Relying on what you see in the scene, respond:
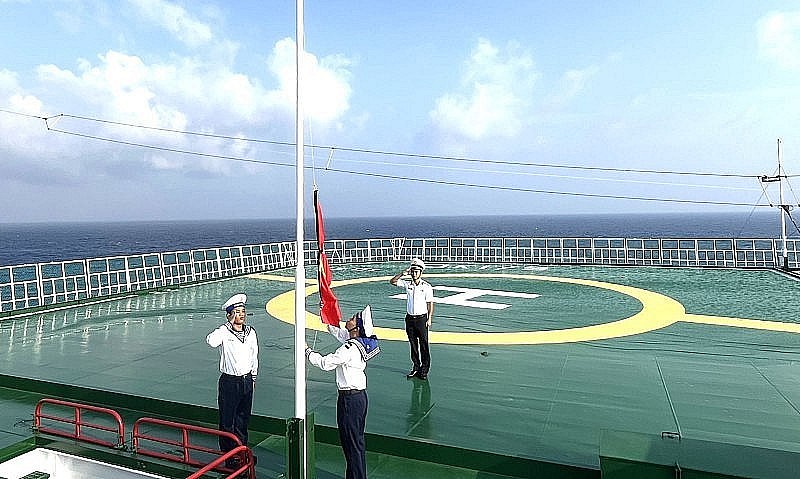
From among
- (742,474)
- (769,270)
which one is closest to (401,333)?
(742,474)

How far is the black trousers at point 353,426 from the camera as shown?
4773mm

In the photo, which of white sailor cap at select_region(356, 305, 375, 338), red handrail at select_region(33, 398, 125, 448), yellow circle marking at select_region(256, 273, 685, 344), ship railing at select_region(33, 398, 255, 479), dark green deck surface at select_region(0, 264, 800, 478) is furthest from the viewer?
yellow circle marking at select_region(256, 273, 685, 344)

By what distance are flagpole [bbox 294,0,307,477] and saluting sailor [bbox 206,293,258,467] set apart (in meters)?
0.90

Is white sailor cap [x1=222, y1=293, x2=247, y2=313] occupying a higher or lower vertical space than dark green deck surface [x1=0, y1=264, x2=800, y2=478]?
higher

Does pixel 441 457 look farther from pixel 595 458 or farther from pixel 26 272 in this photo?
pixel 26 272

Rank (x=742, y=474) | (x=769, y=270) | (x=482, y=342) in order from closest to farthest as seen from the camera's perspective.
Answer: (x=742, y=474), (x=482, y=342), (x=769, y=270)

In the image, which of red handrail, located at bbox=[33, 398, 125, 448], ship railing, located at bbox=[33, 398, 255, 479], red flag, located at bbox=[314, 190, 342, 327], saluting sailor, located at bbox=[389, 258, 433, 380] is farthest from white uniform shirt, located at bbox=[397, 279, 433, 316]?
red handrail, located at bbox=[33, 398, 125, 448]

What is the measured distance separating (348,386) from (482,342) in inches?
243

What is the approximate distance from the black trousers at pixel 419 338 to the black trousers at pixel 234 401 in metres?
2.90

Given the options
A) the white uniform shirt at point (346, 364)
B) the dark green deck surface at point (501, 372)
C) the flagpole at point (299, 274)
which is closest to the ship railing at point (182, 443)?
the dark green deck surface at point (501, 372)

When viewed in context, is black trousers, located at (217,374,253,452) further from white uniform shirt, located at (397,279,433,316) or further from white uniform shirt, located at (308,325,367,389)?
white uniform shirt, located at (397,279,433,316)

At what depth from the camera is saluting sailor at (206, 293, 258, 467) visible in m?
5.41

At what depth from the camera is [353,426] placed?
15.6 feet

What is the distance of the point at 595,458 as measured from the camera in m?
5.57
